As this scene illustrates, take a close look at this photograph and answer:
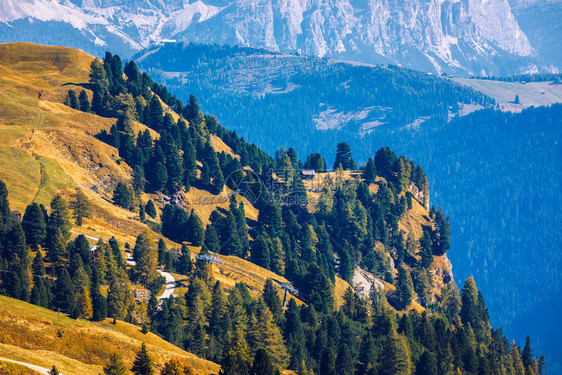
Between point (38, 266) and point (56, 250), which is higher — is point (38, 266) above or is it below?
below

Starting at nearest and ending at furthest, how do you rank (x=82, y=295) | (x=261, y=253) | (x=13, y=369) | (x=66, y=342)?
(x=13, y=369), (x=66, y=342), (x=82, y=295), (x=261, y=253)

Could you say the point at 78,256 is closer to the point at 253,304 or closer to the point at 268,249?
the point at 253,304

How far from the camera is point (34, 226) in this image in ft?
424

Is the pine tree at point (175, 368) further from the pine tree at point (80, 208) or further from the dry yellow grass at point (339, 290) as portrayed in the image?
the dry yellow grass at point (339, 290)

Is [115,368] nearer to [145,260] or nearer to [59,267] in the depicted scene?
[59,267]

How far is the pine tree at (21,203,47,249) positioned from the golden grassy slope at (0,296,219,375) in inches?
1289

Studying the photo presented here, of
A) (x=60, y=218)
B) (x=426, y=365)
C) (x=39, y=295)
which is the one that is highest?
(x=60, y=218)

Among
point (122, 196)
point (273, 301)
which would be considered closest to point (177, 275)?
point (273, 301)

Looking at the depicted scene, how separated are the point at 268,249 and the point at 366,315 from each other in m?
34.1

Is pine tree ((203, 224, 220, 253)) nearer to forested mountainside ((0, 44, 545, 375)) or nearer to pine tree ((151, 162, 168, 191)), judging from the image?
forested mountainside ((0, 44, 545, 375))

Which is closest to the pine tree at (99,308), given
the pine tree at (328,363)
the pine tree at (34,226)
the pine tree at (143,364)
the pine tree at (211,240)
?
the pine tree at (143,364)

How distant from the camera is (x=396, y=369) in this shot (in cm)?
12694

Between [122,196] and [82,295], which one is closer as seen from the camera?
[82,295]

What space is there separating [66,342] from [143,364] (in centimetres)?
1122
